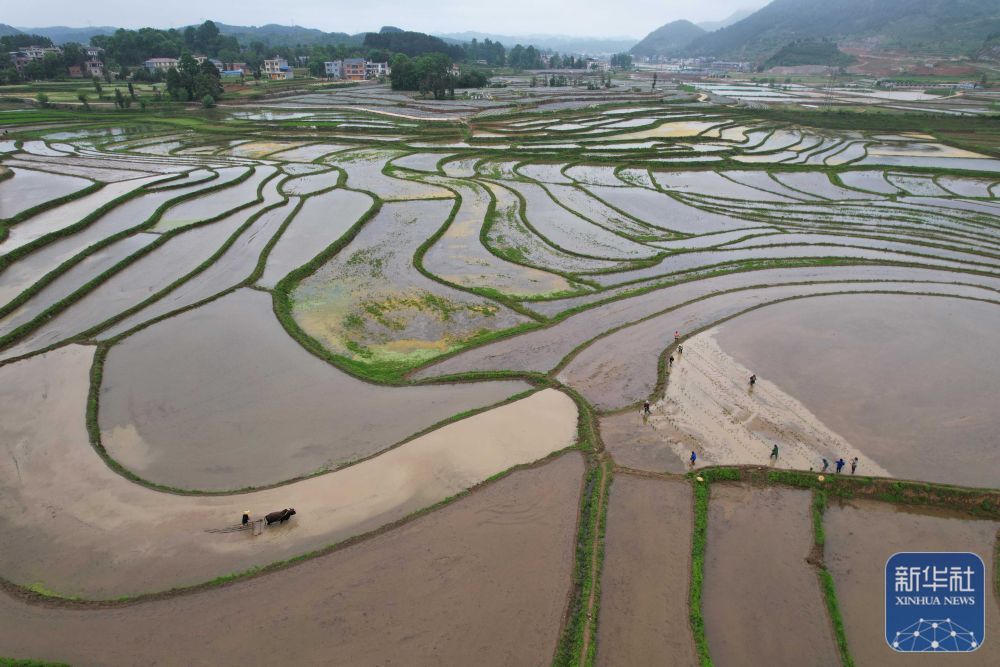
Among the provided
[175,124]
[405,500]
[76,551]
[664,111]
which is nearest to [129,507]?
[76,551]

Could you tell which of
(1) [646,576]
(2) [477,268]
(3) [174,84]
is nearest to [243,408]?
(1) [646,576]

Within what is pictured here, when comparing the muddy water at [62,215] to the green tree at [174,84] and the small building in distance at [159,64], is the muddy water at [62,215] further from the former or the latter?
the small building in distance at [159,64]

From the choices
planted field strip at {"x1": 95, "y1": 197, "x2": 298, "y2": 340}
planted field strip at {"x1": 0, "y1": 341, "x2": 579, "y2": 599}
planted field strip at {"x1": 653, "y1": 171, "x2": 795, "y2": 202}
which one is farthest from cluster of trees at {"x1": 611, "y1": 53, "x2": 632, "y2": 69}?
planted field strip at {"x1": 0, "y1": 341, "x2": 579, "y2": 599}

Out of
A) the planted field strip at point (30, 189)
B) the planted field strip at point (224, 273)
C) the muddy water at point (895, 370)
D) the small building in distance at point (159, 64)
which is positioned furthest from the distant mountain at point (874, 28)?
the planted field strip at point (30, 189)

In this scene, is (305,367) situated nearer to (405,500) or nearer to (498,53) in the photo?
(405,500)

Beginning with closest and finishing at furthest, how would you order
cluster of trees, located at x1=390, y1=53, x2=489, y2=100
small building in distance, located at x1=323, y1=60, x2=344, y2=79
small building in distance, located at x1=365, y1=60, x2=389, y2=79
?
cluster of trees, located at x1=390, y1=53, x2=489, y2=100
small building in distance, located at x1=323, y1=60, x2=344, y2=79
small building in distance, located at x1=365, y1=60, x2=389, y2=79

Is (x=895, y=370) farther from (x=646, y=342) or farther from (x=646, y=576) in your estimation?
(x=646, y=576)

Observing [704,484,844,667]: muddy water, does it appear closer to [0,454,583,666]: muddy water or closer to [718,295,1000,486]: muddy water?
[0,454,583,666]: muddy water
